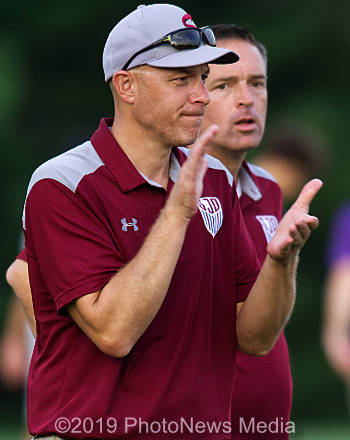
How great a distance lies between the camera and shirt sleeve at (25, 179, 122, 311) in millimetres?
3719

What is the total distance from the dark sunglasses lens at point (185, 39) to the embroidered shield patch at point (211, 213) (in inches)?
22.7

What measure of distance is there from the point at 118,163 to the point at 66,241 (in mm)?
386

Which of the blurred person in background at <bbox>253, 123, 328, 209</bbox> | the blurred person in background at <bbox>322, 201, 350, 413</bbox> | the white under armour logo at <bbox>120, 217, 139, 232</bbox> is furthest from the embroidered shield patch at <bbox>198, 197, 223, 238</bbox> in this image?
the blurred person in background at <bbox>322, 201, 350, 413</bbox>

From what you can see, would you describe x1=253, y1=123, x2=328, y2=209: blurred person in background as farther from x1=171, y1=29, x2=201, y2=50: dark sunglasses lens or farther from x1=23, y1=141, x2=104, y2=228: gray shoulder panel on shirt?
x1=23, y1=141, x2=104, y2=228: gray shoulder panel on shirt

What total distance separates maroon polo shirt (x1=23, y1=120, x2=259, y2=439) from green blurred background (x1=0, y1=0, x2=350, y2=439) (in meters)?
11.7

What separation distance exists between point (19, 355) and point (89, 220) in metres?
4.29

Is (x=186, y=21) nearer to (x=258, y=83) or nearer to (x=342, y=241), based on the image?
(x=258, y=83)

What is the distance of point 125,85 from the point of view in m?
4.05

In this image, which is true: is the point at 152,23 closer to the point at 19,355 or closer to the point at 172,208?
the point at 172,208

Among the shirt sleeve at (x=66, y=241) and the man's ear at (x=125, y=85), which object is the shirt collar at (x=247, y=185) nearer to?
the man's ear at (x=125, y=85)

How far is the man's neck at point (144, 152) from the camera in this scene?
4.05m

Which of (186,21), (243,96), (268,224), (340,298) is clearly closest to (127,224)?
(186,21)

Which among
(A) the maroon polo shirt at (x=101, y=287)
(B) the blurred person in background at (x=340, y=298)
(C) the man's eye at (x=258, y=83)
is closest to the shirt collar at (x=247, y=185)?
(C) the man's eye at (x=258, y=83)

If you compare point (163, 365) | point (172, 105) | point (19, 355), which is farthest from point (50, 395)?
point (19, 355)
